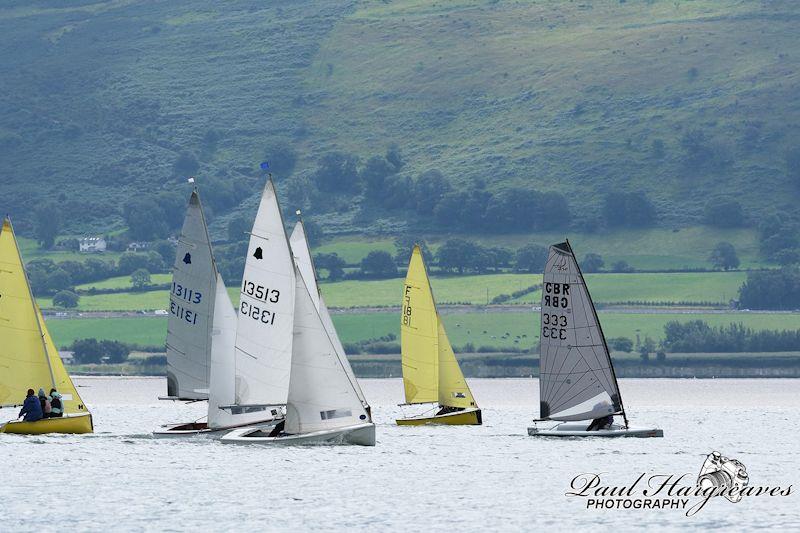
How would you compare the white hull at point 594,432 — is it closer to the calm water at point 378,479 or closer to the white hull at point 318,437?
the calm water at point 378,479

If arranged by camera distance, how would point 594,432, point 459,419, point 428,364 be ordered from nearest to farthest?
point 594,432 → point 428,364 → point 459,419

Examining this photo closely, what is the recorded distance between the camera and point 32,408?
79.6 meters

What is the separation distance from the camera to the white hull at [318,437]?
72062 millimetres

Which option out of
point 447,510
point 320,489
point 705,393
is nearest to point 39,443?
point 320,489

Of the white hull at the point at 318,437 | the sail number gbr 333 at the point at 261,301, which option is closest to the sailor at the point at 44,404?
the white hull at the point at 318,437

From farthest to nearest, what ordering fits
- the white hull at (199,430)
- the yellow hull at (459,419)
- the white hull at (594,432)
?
1. the yellow hull at (459,419)
2. the white hull at (594,432)
3. the white hull at (199,430)

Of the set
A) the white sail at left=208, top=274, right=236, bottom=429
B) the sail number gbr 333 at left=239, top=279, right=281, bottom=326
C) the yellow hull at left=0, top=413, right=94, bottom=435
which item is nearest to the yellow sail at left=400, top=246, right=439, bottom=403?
the white sail at left=208, top=274, right=236, bottom=429

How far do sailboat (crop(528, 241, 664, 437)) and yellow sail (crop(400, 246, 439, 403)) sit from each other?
10231 millimetres

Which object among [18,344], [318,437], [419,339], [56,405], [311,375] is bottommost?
[318,437]

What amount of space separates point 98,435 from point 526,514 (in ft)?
119

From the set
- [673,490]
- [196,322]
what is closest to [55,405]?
[196,322]

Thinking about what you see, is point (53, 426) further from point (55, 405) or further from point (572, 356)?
point (572, 356)

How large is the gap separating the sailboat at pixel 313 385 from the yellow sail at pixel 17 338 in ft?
41.2

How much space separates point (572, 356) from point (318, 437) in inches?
513
